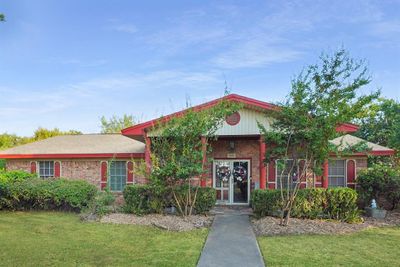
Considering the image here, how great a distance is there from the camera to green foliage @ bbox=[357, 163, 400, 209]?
13.7m

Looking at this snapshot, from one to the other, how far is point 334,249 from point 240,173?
8.68 metres

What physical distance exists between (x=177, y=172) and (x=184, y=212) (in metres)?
1.93

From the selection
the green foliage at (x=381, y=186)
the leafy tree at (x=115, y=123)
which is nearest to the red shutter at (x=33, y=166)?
the green foliage at (x=381, y=186)

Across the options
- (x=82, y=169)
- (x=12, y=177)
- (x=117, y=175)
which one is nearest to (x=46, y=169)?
(x=82, y=169)

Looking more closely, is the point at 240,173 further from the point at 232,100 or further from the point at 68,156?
the point at 68,156

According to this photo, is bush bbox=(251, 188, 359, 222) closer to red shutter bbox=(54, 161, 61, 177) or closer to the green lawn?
the green lawn

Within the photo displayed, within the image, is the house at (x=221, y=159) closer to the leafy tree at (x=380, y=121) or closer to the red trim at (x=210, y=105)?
the red trim at (x=210, y=105)

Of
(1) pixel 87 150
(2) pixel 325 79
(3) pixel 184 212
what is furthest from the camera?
(1) pixel 87 150

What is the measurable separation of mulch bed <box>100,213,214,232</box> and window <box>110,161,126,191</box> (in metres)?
5.42

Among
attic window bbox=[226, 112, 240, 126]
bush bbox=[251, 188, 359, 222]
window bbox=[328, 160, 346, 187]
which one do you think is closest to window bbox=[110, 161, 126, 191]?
attic window bbox=[226, 112, 240, 126]

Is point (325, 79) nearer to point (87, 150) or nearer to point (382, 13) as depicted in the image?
point (382, 13)

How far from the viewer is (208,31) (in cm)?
1543

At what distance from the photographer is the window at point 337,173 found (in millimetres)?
16344

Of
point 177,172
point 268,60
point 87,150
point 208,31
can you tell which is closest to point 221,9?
point 208,31
